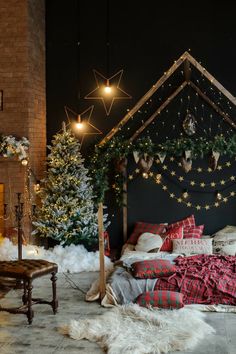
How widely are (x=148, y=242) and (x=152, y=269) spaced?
1.93 meters

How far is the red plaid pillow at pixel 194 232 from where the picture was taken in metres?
8.73

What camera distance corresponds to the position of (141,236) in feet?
28.8

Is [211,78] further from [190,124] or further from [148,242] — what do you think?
[148,242]

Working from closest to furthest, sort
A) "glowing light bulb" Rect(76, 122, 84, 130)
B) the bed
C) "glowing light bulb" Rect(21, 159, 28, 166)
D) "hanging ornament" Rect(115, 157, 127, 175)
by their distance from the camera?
1. the bed
2. "glowing light bulb" Rect(21, 159, 28, 166)
3. "hanging ornament" Rect(115, 157, 127, 175)
4. "glowing light bulb" Rect(76, 122, 84, 130)

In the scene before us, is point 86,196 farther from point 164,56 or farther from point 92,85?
point 164,56

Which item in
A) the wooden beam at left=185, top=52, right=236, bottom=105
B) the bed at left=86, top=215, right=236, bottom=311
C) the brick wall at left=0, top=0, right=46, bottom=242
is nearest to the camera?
the bed at left=86, top=215, right=236, bottom=311

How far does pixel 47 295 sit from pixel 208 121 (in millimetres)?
4166

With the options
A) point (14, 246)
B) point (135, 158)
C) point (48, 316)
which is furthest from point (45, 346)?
point (135, 158)

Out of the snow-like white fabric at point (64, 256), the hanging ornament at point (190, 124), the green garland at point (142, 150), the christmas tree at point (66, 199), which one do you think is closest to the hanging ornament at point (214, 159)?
the green garland at point (142, 150)

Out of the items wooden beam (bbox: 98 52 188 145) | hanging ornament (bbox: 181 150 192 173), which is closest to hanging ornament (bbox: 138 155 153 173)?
hanging ornament (bbox: 181 150 192 173)

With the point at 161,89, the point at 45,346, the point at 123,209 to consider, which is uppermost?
the point at 161,89

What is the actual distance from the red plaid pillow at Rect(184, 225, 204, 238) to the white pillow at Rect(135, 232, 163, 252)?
1.69 feet

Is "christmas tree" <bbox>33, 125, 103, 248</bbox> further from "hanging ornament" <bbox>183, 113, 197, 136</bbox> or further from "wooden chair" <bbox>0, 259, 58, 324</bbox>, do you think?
"wooden chair" <bbox>0, 259, 58, 324</bbox>

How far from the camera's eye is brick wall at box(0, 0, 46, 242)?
8.79 m
